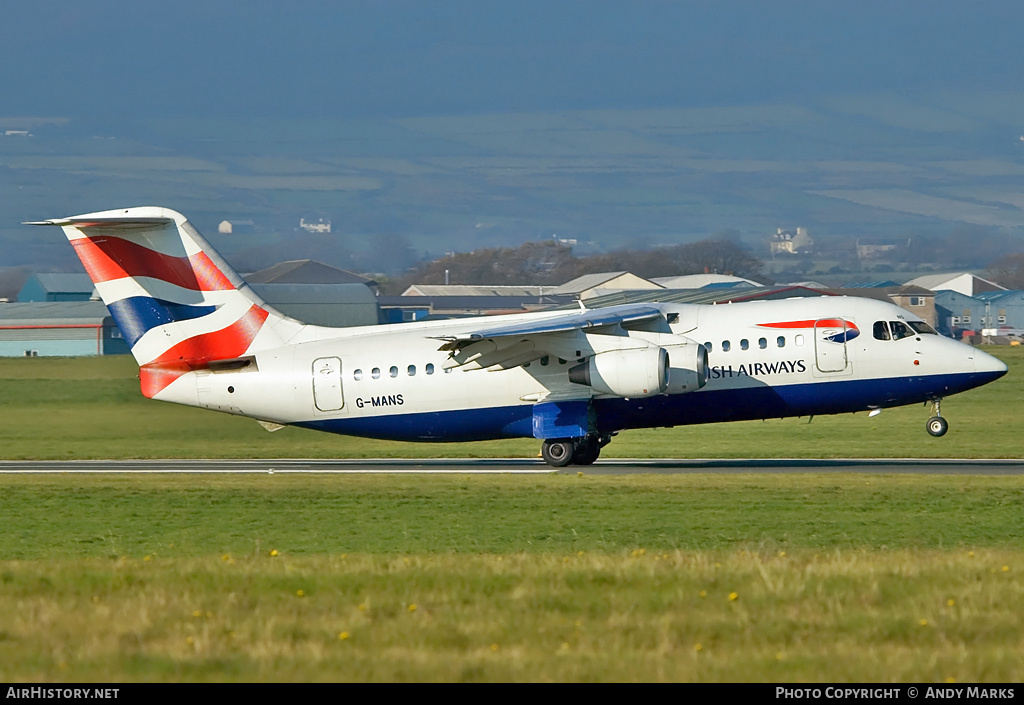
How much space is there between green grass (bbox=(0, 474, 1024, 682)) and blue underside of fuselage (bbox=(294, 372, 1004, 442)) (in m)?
7.72

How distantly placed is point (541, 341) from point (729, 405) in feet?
14.4

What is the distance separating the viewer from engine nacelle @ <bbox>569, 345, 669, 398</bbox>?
26438 mm

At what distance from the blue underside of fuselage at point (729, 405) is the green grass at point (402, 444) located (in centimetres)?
453

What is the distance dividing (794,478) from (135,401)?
31.9 m

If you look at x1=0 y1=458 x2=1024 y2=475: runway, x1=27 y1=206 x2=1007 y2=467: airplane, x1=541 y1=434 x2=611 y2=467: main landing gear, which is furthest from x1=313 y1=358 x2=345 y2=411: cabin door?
x1=541 y1=434 x2=611 y2=467: main landing gear

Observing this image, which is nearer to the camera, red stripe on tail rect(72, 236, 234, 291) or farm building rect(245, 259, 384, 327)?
red stripe on tail rect(72, 236, 234, 291)

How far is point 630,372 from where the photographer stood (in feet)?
87.4

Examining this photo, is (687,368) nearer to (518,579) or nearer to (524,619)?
(518,579)

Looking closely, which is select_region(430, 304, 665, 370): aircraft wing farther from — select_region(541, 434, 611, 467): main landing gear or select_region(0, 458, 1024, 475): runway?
select_region(0, 458, 1024, 475): runway

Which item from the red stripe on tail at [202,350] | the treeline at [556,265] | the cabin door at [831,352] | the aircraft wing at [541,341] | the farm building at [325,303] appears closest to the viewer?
the aircraft wing at [541,341]

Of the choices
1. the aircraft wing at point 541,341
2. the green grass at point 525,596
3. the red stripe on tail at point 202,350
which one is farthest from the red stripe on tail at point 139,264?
the green grass at point 525,596

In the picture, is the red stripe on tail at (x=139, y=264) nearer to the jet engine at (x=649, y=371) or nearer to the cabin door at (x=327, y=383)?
the cabin door at (x=327, y=383)

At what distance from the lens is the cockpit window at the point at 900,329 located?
90.9 ft

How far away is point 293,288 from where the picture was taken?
79.0m
